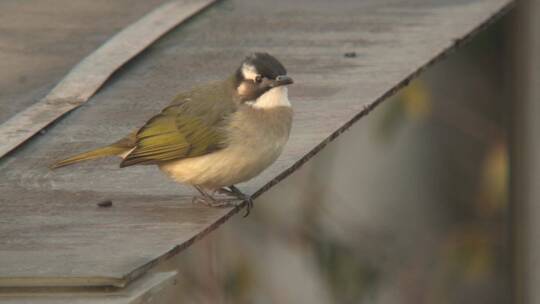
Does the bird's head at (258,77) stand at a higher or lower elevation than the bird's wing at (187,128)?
higher

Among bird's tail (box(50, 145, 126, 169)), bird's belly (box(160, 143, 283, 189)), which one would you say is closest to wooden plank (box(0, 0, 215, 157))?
bird's tail (box(50, 145, 126, 169))

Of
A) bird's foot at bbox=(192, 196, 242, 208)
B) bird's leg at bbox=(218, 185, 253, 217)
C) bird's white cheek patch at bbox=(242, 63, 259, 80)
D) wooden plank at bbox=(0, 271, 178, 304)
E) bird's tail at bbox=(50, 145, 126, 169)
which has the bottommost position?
wooden plank at bbox=(0, 271, 178, 304)

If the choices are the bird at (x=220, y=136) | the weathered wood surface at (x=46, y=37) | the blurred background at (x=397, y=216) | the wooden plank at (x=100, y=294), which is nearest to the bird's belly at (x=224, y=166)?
the bird at (x=220, y=136)

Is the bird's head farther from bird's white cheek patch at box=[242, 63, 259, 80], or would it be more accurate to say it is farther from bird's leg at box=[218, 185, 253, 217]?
bird's leg at box=[218, 185, 253, 217]

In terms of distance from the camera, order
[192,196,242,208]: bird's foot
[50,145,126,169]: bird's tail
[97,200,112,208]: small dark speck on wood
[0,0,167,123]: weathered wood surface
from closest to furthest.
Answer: [97,200,112,208]: small dark speck on wood
[192,196,242,208]: bird's foot
[50,145,126,169]: bird's tail
[0,0,167,123]: weathered wood surface

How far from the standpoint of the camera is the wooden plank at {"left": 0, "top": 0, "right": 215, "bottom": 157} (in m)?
7.18

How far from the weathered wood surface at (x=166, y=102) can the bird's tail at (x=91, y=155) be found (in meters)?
0.07

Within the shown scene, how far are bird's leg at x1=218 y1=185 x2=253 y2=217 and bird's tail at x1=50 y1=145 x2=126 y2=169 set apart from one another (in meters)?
0.51

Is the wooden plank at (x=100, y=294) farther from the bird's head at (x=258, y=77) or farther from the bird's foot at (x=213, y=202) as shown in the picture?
the bird's head at (x=258, y=77)

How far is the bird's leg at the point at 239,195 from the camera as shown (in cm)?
679

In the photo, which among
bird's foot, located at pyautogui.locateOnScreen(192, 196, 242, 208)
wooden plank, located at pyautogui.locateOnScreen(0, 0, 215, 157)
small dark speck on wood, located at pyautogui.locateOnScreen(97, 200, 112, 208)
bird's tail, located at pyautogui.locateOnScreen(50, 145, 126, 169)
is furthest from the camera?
wooden plank, located at pyautogui.locateOnScreen(0, 0, 215, 157)

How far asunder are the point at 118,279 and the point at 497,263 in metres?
7.81

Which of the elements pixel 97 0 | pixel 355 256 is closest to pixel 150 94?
pixel 97 0

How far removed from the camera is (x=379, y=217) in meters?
12.7
